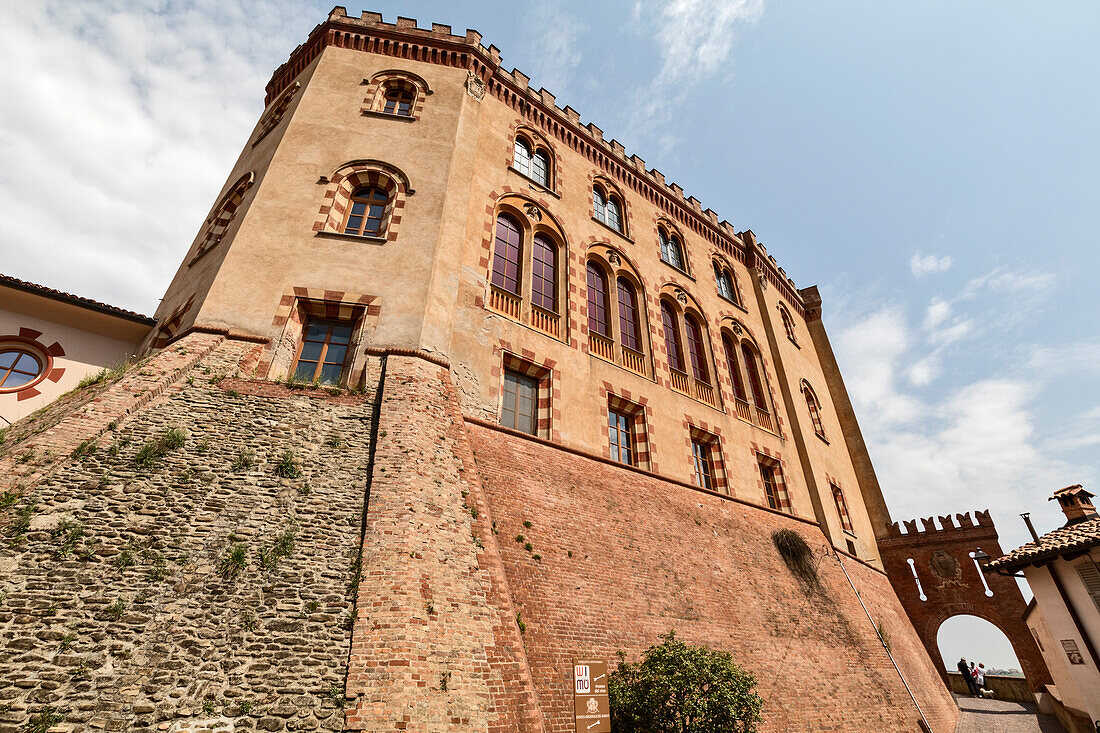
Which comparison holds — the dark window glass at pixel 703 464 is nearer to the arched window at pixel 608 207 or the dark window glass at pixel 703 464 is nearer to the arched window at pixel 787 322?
the arched window at pixel 608 207

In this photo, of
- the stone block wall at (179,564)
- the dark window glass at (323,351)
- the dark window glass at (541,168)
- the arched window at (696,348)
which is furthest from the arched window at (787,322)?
the stone block wall at (179,564)

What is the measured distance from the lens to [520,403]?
1164cm

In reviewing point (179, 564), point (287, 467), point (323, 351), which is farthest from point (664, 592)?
point (323, 351)

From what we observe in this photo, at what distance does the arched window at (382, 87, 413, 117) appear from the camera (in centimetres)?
1455

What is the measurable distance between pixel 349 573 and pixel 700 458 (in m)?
11.5

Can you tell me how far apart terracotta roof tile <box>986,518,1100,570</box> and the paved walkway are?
16.3 ft

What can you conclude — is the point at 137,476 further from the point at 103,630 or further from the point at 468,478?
the point at 468,478

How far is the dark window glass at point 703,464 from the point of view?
14617 mm

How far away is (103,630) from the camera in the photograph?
202 inches

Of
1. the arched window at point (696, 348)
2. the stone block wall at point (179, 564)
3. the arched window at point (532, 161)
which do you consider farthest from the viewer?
the arched window at point (696, 348)

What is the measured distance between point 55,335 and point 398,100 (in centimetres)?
1082

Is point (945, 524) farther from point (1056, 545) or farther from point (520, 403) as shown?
point (520, 403)

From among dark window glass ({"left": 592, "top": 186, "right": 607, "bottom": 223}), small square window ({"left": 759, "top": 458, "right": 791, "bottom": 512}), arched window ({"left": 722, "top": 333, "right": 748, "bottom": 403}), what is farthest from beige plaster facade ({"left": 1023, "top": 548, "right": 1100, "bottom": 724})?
dark window glass ({"left": 592, "top": 186, "right": 607, "bottom": 223})

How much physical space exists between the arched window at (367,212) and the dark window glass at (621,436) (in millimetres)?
7682
